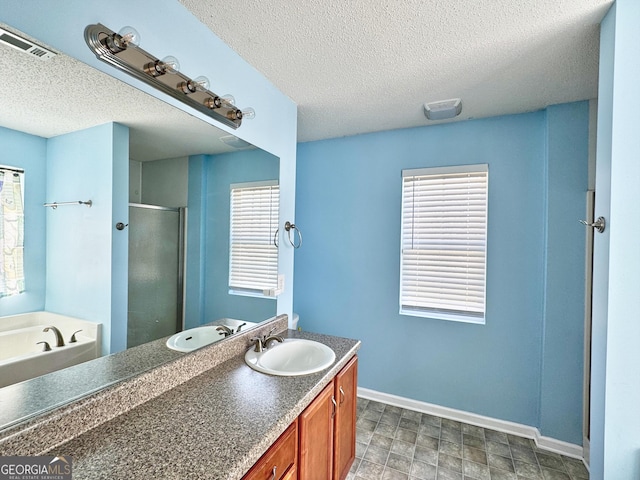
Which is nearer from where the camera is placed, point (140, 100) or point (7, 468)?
point (7, 468)

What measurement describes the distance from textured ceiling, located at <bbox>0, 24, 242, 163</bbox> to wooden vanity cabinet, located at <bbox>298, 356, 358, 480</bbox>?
135cm

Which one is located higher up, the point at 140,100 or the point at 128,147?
the point at 140,100

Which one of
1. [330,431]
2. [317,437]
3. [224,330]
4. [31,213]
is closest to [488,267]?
[330,431]

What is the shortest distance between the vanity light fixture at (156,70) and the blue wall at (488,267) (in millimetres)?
1532

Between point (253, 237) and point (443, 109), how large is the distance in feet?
5.76

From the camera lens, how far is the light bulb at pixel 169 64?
121 centimetres

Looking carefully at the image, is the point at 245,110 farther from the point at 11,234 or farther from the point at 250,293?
the point at 11,234

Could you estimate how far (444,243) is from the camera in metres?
2.54

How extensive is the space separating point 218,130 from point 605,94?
1899mm

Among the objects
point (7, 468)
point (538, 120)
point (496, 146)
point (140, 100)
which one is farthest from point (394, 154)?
point (7, 468)

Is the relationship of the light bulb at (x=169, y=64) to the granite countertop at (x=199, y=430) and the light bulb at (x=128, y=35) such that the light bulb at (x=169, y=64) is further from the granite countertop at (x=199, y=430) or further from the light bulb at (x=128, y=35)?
the granite countertop at (x=199, y=430)

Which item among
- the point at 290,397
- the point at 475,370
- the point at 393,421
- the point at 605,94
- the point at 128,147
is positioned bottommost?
the point at 393,421

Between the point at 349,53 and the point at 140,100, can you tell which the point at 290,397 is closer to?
the point at 140,100

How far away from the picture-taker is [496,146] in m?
2.39
